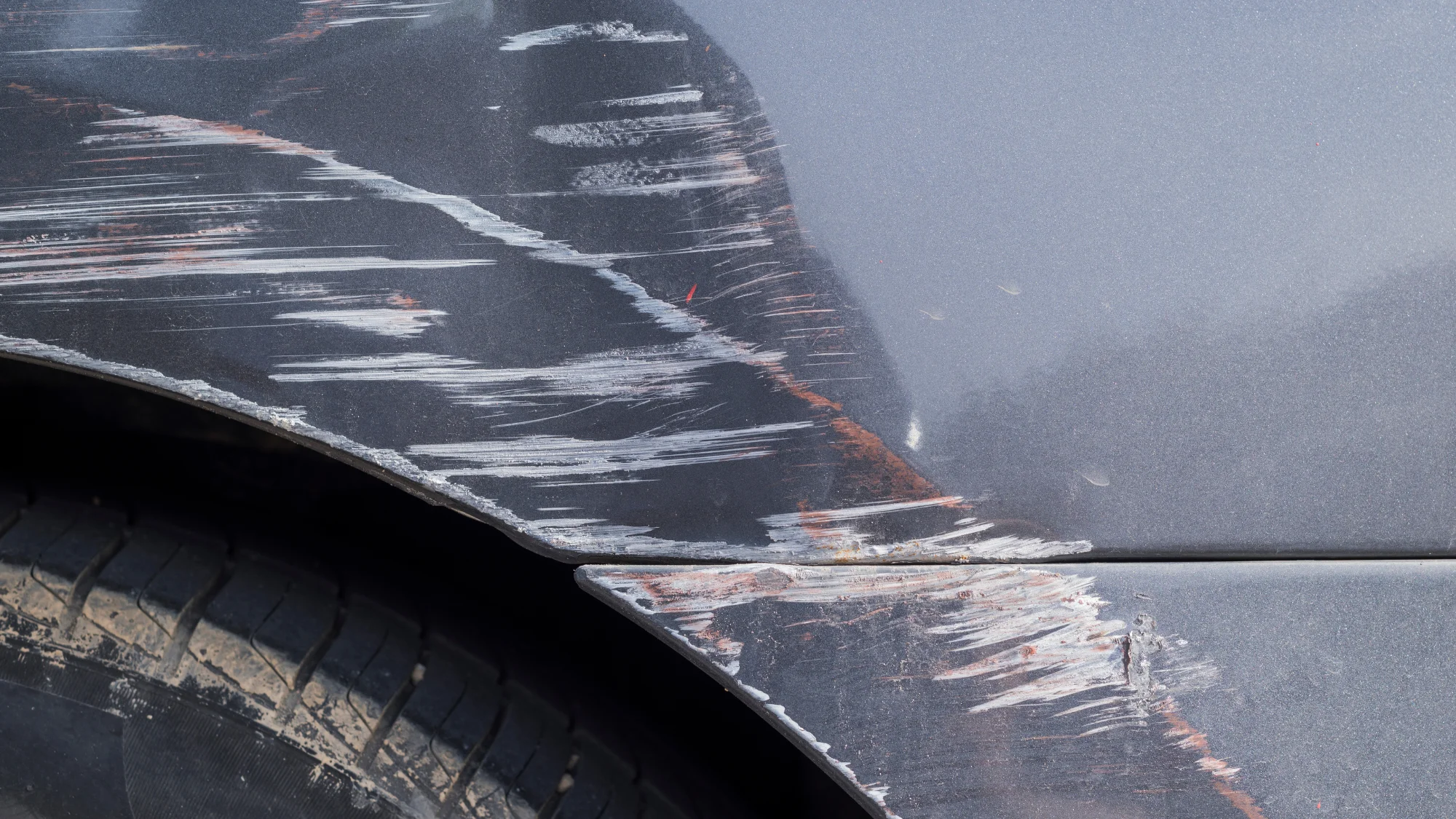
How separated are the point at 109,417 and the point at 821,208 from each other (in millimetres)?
1081

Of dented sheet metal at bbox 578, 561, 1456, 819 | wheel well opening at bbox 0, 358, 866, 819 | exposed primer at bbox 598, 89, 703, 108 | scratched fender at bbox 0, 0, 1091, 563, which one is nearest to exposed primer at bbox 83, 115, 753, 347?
scratched fender at bbox 0, 0, 1091, 563

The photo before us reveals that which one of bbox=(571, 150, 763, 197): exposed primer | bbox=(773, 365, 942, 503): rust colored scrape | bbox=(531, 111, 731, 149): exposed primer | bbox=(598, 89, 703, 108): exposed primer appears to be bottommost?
bbox=(773, 365, 942, 503): rust colored scrape

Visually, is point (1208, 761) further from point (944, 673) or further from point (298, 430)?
point (298, 430)

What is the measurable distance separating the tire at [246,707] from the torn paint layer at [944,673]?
1.07 feet

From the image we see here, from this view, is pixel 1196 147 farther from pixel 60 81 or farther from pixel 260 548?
pixel 260 548

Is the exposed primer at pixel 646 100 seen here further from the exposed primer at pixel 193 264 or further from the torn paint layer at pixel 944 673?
the torn paint layer at pixel 944 673

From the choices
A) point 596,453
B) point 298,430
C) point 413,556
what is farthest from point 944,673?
point 413,556

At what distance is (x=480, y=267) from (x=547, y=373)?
0.11 metres

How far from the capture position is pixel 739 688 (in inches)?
28.8

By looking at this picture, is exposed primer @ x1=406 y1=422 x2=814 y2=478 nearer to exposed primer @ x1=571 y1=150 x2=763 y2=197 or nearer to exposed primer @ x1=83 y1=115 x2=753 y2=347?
exposed primer @ x1=83 y1=115 x2=753 y2=347

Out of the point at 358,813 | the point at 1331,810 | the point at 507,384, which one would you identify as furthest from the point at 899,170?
the point at 358,813

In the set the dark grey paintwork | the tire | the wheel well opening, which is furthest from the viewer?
the wheel well opening

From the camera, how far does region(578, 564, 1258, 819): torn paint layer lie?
0.72 metres

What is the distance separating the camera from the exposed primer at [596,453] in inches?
27.5
